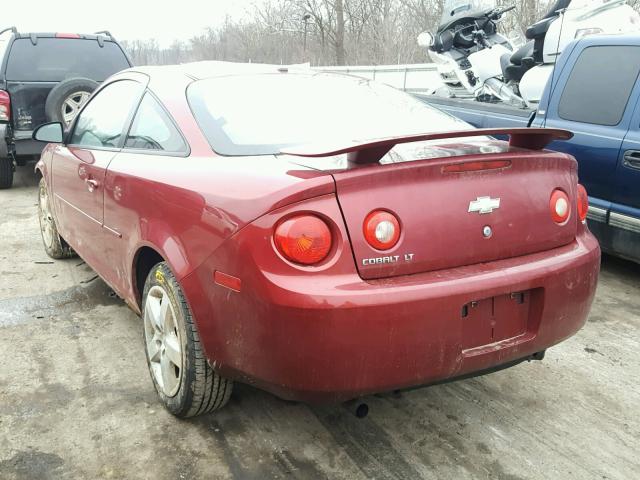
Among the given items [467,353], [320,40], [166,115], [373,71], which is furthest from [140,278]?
[320,40]

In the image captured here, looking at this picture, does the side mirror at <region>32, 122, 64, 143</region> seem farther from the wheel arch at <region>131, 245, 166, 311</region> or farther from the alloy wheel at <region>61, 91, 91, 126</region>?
the alloy wheel at <region>61, 91, 91, 126</region>

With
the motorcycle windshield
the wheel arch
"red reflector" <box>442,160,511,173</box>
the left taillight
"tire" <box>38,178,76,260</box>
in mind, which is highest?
the motorcycle windshield

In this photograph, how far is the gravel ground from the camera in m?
2.40

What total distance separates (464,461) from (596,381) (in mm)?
1064

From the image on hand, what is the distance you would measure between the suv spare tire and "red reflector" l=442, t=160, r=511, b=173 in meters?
5.45

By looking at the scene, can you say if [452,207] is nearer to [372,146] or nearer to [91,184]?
[372,146]

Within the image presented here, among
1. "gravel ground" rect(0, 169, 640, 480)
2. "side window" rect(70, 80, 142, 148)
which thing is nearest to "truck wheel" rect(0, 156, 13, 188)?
"side window" rect(70, 80, 142, 148)

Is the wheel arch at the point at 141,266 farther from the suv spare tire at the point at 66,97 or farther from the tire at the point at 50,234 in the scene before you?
the suv spare tire at the point at 66,97

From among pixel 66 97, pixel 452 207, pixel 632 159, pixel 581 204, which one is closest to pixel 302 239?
pixel 452 207

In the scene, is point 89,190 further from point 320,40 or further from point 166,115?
point 320,40

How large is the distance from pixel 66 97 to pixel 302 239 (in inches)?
224

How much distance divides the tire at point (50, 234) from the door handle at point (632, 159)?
421 centimetres

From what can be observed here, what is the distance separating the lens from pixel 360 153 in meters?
2.11

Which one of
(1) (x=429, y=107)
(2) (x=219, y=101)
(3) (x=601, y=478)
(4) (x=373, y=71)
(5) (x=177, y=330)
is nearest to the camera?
(3) (x=601, y=478)
